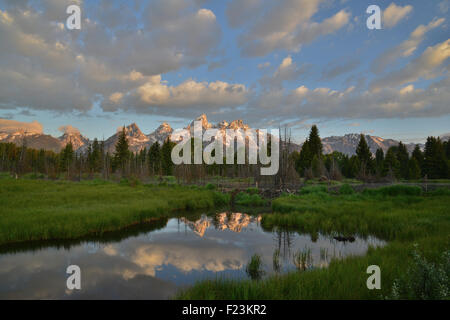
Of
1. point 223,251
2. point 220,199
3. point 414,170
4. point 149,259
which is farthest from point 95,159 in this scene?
point 414,170

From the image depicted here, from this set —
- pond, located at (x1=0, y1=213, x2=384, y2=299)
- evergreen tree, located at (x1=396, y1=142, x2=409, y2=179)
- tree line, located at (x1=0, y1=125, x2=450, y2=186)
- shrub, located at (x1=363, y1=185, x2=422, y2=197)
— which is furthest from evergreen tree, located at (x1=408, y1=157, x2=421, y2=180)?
pond, located at (x1=0, y1=213, x2=384, y2=299)

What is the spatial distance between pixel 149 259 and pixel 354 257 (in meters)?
8.99

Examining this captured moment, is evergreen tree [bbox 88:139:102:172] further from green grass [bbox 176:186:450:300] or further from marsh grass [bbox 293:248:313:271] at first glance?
marsh grass [bbox 293:248:313:271]

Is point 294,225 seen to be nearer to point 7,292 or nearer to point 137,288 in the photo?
point 137,288

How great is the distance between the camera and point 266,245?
12.7m

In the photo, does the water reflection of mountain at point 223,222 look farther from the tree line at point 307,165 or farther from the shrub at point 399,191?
the shrub at point 399,191

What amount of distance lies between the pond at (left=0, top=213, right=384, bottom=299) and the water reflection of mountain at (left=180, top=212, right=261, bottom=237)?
79 cm

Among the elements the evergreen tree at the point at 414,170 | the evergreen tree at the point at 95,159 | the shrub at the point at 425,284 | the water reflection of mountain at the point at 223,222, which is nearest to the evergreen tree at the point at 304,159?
the evergreen tree at the point at 414,170

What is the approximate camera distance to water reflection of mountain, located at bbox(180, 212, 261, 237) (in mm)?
16922

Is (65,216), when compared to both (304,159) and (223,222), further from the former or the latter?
(304,159)

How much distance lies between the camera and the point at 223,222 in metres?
18.8

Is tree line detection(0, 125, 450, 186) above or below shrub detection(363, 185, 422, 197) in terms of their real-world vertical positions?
above

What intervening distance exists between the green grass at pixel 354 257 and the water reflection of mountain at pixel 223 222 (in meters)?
2.05
